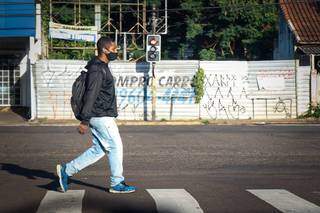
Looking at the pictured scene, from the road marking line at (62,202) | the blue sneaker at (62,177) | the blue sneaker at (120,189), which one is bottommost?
the road marking line at (62,202)

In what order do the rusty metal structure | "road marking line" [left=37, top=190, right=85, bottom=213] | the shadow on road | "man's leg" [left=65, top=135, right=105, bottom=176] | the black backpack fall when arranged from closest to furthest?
"road marking line" [left=37, top=190, right=85, bottom=213] → the black backpack → "man's leg" [left=65, top=135, right=105, bottom=176] → the shadow on road → the rusty metal structure

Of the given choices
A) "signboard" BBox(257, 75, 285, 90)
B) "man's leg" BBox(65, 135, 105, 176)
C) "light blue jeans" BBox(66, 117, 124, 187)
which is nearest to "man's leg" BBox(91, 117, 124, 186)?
"light blue jeans" BBox(66, 117, 124, 187)

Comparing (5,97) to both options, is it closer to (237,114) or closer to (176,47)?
(237,114)

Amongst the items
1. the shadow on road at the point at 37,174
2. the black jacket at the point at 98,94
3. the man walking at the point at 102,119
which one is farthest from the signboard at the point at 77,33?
the black jacket at the point at 98,94

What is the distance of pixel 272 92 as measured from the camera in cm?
2534

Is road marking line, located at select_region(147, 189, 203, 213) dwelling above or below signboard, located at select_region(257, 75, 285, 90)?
below

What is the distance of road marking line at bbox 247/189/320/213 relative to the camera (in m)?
6.77

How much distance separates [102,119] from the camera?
7.50 m

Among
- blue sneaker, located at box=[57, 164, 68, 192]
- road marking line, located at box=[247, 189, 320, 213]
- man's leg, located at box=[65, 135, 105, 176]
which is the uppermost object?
man's leg, located at box=[65, 135, 105, 176]

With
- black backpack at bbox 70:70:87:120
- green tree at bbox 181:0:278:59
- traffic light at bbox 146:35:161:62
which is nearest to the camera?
black backpack at bbox 70:70:87:120

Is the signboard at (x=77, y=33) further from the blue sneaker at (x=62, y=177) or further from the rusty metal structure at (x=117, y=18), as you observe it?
the blue sneaker at (x=62, y=177)

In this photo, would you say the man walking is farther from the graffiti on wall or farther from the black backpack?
the graffiti on wall

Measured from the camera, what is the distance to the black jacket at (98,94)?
738 cm

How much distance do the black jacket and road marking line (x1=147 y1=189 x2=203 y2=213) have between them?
1.16 m
